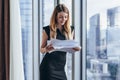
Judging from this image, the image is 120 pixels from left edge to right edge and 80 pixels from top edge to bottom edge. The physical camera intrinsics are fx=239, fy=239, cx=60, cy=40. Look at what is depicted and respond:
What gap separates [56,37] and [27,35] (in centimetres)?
107

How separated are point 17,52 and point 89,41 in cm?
87

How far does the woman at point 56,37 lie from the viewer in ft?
7.94

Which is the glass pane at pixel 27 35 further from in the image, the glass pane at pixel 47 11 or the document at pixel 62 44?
the document at pixel 62 44

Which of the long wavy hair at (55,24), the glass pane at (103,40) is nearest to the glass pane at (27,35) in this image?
the glass pane at (103,40)

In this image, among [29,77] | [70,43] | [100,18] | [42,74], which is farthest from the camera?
[29,77]

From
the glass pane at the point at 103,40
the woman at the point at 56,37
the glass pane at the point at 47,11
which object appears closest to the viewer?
the woman at the point at 56,37

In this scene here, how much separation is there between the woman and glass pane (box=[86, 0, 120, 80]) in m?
0.45

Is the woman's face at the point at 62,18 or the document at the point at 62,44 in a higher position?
the woman's face at the point at 62,18

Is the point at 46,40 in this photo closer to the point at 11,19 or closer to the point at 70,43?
the point at 70,43

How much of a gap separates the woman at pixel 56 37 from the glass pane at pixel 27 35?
3.16 ft

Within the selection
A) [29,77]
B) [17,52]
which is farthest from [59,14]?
[29,77]

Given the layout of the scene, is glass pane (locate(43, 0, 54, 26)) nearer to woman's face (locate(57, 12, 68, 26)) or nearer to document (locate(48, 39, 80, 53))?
woman's face (locate(57, 12, 68, 26))

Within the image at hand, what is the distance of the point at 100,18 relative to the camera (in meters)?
2.76

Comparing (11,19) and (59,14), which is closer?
(59,14)
